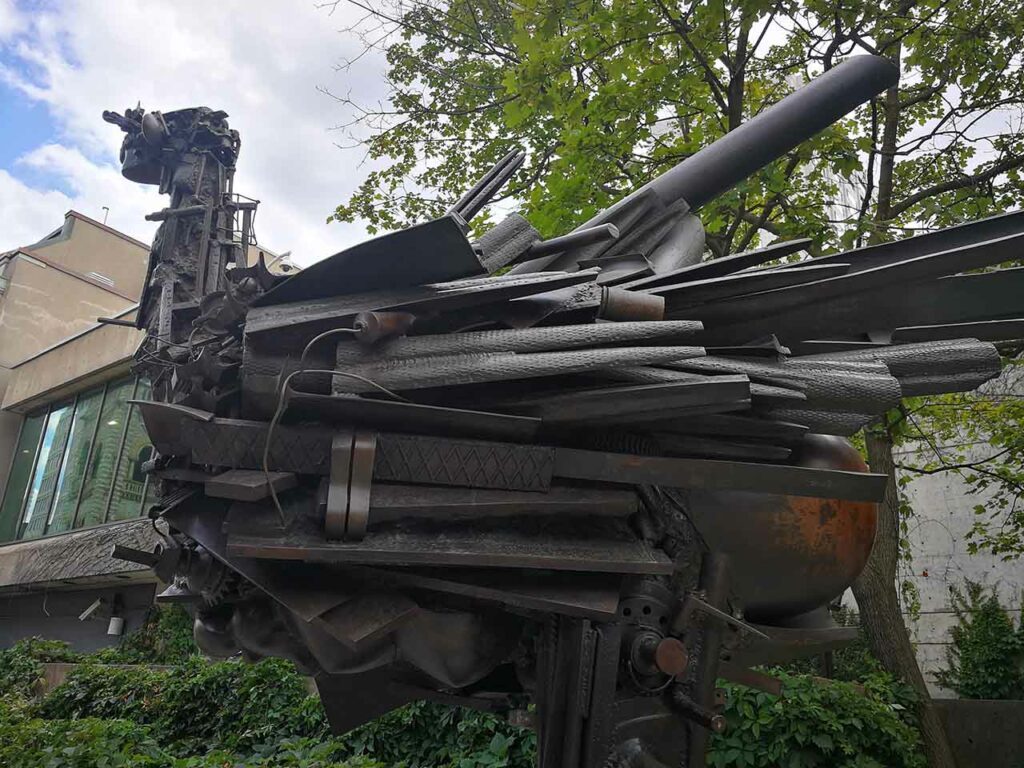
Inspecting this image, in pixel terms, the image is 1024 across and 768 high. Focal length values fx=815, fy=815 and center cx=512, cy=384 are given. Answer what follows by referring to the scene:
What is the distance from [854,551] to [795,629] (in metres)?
0.37

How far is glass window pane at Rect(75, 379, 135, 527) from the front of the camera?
682 inches

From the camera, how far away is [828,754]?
690 cm

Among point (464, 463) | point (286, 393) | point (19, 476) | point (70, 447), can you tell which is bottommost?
point (464, 463)

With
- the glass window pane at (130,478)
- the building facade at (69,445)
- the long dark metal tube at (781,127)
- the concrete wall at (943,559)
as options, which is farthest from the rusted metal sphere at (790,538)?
the glass window pane at (130,478)

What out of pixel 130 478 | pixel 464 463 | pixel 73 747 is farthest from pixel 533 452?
pixel 130 478

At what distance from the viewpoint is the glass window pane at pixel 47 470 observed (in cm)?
1927

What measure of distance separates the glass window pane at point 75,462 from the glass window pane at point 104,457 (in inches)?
12.5

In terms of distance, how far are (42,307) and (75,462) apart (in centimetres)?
712

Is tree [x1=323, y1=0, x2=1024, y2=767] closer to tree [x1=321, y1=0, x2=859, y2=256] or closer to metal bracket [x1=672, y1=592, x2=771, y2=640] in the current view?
tree [x1=321, y1=0, x2=859, y2=256]

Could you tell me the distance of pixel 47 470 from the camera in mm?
19797

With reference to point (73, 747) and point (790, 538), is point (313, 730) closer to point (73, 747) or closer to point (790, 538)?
point (73, 747)

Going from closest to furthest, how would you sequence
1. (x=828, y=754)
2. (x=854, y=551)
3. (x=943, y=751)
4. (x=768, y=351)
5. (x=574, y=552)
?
(x=574, y=552) → (x=768, y=351) → (x=854, y=551) → (x=828, y=754) → (x=943, y=751)

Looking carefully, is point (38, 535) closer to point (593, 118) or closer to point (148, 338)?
point (593, 118)

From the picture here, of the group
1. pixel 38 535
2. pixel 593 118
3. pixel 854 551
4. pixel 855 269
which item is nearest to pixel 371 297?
pixel 855 269
